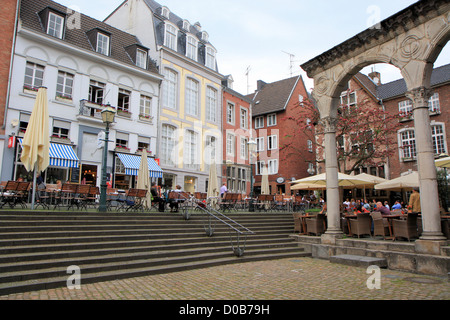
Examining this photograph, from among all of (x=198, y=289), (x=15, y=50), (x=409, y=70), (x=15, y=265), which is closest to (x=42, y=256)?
(x=15, y=265)

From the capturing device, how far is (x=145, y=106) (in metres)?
23.3

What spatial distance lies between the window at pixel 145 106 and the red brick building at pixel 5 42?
8.31 metres

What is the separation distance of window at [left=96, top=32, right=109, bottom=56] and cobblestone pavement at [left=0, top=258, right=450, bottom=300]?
18.2 m

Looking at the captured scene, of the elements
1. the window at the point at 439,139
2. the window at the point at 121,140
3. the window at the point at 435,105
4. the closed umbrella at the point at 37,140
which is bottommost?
the closed umbrella at the point at 37,140

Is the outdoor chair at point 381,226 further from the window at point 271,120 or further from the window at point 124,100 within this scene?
the window at point 271,120

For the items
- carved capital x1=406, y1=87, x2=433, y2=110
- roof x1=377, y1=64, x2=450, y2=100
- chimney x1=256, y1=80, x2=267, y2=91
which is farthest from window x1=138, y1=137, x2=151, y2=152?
chimney x1=256, y1=80, x2=267, y2=91

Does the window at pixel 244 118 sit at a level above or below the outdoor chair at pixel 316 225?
above

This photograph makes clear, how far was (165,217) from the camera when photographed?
11703mm

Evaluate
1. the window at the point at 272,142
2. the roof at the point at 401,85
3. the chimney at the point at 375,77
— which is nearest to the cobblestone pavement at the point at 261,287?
the roof at the point at 401,85

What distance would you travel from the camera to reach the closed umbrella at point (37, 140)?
10.7 m

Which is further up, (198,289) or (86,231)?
(86,231)
